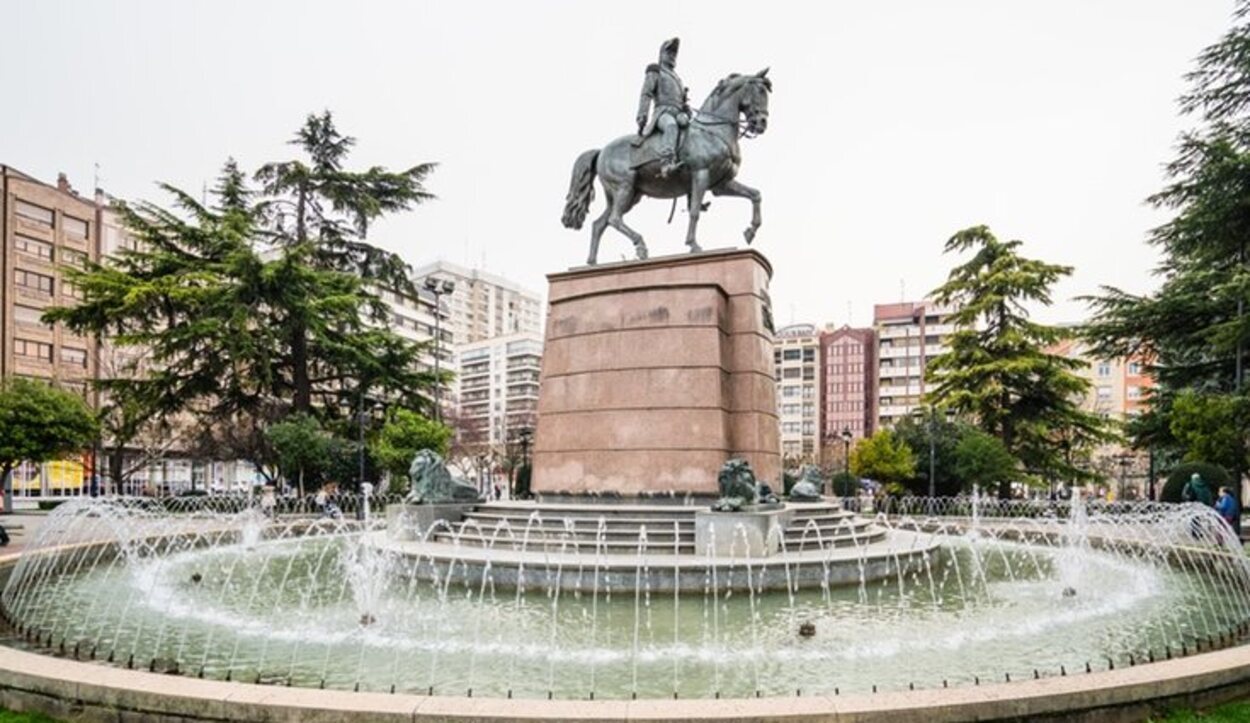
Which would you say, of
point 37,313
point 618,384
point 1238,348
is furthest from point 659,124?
Result: point 37,313

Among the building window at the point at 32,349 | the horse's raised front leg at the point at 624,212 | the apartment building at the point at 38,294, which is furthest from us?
the building window at the point at 32,349

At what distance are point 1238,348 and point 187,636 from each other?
2621 centimetres

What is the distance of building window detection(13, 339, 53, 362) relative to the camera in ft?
167

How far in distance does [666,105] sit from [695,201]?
1820 millimetres

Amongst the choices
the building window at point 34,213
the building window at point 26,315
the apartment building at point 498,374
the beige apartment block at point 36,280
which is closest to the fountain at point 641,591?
the beige apartment block at point 36,280

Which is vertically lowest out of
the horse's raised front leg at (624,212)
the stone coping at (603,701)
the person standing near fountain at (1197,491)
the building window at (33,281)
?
the person standing near fountain at (1197,491)

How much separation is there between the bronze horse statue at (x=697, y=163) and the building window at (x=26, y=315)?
1939 inches

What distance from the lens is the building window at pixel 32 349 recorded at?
50906 mm

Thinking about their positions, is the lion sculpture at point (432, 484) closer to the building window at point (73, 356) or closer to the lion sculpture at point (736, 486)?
the lion sculpture at point (736, 486)

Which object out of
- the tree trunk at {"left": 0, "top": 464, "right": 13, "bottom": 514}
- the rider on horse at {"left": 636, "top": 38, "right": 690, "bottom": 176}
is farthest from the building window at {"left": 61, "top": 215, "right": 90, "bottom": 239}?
the rider on horse at {"left": 636, "top": 38, "right": 690, "bottom": 176}

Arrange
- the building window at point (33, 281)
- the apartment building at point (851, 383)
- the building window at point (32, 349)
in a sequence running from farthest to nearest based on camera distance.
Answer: the apartment building at point (851, 383), the building window at point (33, 281), the building window at point (32, 349)

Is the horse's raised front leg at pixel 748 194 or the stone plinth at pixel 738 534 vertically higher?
the horse's raised front leg at pixel 748 194

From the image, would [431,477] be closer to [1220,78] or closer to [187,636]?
[187,636]

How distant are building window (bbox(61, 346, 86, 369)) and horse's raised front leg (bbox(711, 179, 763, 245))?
5324 cm
